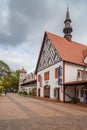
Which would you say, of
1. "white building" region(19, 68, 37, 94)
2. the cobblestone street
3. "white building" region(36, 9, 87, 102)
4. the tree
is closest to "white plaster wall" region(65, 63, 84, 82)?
"white building" region(36, 9, 87, 102)

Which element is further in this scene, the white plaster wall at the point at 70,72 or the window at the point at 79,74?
the window at the point at 79,74

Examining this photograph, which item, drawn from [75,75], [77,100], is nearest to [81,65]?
[75,75]

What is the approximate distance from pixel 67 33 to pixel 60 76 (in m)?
11.7

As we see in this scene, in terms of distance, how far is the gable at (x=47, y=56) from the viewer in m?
29.8

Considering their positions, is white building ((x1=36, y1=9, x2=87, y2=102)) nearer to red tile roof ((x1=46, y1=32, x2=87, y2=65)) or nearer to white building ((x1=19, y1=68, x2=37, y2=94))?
red tile roof ((x1=46, y1=32, x2=87, y2=65))

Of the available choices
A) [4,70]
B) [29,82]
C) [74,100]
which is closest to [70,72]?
[74,100]

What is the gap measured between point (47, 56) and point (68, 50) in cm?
444

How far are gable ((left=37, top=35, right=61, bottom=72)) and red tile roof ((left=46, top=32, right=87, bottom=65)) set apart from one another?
0.81 m

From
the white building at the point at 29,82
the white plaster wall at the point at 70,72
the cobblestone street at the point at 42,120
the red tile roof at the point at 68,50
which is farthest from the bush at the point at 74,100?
the white building at the point at 29,82

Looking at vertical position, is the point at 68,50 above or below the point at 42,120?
above

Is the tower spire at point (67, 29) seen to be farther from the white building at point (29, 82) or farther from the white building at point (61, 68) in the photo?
the white building at point (29, 82)

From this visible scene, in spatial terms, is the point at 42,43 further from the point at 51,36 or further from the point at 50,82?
the point at 50,82

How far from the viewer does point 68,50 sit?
29984 millimetres

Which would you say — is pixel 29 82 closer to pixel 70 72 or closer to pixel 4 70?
pixel 4 70
